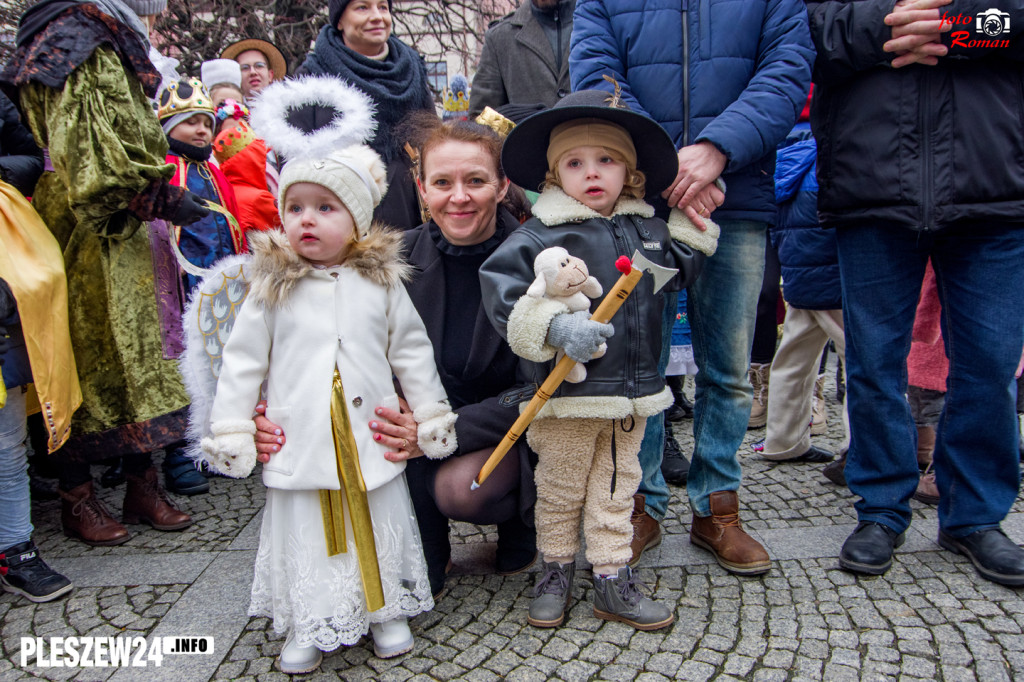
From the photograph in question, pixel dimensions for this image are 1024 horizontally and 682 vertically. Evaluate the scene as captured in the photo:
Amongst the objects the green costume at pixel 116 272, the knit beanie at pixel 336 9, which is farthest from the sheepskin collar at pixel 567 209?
the knit beanie at pixel 336 9

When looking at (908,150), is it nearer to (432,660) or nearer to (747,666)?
(747,666)

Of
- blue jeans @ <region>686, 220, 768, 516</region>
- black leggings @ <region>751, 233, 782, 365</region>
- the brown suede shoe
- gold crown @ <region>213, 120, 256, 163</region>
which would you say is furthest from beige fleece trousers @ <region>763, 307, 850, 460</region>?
gold crown @ <region>213, 120, 256, 163</region>

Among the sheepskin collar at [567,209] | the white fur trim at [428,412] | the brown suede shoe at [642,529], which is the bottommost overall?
the brown suede shoe at [642,529]

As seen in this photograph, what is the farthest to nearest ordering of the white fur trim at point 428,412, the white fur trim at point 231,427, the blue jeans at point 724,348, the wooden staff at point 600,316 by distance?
1. the blue jeans at point 724,348
2. the white fur trim at point 428,412
3. the white fur trim at point 231,427
4. the wooden staff at point 600,316

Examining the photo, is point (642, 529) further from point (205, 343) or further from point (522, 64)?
point (522, 64)

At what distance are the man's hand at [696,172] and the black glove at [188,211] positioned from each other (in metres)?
1.96

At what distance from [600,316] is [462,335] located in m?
0.67

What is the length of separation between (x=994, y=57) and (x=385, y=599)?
8.71 ft

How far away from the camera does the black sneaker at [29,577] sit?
280cm

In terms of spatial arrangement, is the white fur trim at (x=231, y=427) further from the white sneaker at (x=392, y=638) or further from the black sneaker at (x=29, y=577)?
the black sneaker at (x=29, y=577)

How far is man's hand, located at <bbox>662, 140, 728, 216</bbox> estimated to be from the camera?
2.49m

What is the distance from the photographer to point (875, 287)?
9.13 feet

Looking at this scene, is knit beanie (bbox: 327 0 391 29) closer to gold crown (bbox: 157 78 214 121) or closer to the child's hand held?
gold crown (bbox: 157 78 214 121)

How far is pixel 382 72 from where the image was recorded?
3.56 m
